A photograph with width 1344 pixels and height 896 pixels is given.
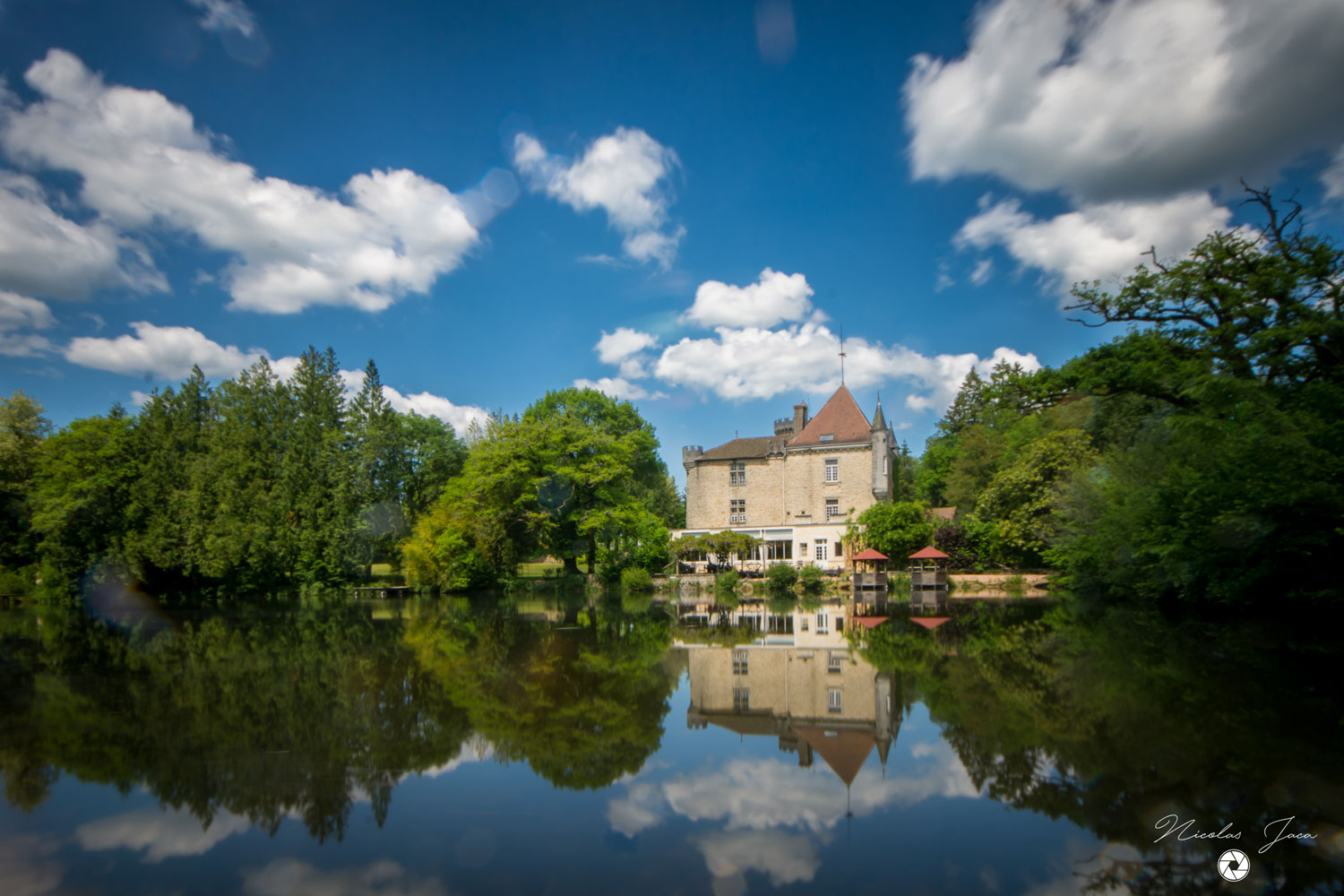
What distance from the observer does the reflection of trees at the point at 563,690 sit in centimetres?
599

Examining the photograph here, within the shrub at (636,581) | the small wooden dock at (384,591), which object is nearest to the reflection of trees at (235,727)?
the shrub at (636,581)

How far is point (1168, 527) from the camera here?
13.5m

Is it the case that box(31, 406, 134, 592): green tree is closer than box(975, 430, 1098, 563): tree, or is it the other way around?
box(975, 430, 1098, 563): tree

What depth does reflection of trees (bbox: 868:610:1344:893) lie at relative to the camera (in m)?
4.04

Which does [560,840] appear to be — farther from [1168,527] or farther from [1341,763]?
[1168,527]

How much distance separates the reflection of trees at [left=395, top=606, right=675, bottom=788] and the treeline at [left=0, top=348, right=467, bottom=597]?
18.7m

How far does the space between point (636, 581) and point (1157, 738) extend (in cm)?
2406

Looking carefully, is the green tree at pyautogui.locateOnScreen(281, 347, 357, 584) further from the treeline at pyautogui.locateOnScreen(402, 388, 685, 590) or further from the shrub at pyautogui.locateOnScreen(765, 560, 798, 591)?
the shrub at pyautogui.locateOnScreen(765, 560, 798, 591)

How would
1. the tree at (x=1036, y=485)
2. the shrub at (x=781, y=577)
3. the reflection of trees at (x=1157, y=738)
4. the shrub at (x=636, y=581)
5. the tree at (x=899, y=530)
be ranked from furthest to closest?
the tree at (x=899, y=530) → the shrub at (x=636, y=581) → the tree at (x=1036, y=485) → the shrub at (x=781, y=577) → the reflection of trees at (x=1157, y=738)

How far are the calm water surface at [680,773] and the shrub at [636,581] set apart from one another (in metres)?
18.0

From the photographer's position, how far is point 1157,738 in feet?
19.0

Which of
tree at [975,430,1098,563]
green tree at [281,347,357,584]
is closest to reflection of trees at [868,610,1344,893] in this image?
tree at [975,430,1098,563]

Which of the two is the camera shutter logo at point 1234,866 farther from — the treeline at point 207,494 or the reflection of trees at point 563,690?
the treeline at point 207,494

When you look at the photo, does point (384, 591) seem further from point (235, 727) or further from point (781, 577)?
point (235, 727)
